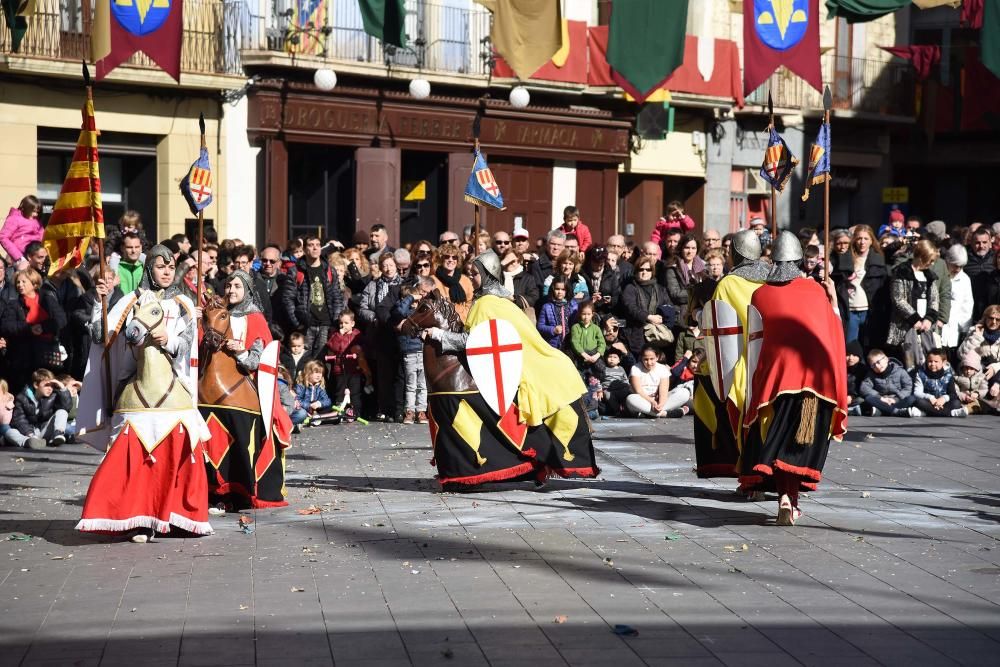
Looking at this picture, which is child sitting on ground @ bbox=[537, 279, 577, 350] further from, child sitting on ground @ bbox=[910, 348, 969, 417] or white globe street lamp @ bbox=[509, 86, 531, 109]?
white globe street lamp @ bbox=[509, 86, 531, 109]

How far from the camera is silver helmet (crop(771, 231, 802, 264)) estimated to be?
33.4 ft

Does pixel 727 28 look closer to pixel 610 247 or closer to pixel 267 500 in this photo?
pixel 610 247

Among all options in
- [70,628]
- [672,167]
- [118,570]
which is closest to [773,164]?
[118,570]

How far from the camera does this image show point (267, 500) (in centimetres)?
1073

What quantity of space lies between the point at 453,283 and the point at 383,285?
4.51ft

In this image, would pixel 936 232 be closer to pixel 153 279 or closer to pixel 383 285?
pixel 383 285

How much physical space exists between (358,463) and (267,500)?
7.85 feet

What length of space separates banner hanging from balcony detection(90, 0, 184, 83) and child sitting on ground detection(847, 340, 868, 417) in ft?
25.1

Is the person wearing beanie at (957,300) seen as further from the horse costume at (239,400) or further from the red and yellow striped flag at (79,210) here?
the red and yellow striped flag at (79,210)

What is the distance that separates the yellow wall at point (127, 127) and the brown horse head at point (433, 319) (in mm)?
12052

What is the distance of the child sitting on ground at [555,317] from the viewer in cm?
1658

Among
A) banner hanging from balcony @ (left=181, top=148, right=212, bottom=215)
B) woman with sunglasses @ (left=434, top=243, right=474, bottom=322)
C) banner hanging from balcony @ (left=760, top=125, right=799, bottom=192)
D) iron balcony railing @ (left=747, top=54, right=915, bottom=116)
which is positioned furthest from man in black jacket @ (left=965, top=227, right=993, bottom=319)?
iron balcony railing @ (left=747, top=54, right=915, bottom=116)

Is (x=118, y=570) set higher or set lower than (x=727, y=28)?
lower

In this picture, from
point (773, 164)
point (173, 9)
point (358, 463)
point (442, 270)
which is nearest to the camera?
point (358, 463)
